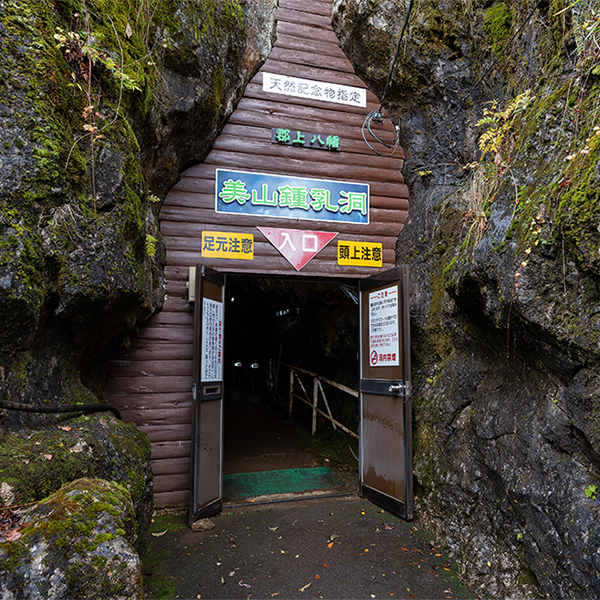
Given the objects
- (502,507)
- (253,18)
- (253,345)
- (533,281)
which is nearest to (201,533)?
(502,507)

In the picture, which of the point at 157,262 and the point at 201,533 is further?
the point at 157,262

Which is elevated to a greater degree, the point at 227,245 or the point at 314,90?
the point at 314,90

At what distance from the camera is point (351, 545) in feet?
11.8

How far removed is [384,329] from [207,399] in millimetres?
2094

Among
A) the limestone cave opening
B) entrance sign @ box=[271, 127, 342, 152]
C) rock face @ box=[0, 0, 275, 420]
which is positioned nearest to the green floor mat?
the limestone cave opening

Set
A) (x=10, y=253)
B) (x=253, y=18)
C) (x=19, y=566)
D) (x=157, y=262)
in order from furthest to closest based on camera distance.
→ (x=253, y=18), (x=157, y=262), (x=10, y=253), (x=19, y=566)

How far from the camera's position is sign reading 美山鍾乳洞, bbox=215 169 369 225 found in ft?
15.4

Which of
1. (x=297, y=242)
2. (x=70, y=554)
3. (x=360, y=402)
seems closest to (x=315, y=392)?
(x=360, y=402)

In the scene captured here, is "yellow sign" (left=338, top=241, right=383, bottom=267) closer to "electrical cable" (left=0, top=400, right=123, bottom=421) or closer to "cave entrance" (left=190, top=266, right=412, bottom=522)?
"cave entrance" (left=190, top=266, right=412, bottom=522)

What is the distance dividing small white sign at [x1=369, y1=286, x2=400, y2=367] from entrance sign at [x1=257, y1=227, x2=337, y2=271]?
2.88 feet

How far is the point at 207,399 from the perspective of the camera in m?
4.11

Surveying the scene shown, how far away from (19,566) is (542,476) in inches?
117

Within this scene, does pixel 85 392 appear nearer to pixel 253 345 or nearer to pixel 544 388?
pixel 544 388

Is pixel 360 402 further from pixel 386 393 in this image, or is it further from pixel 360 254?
pixel 360 254
